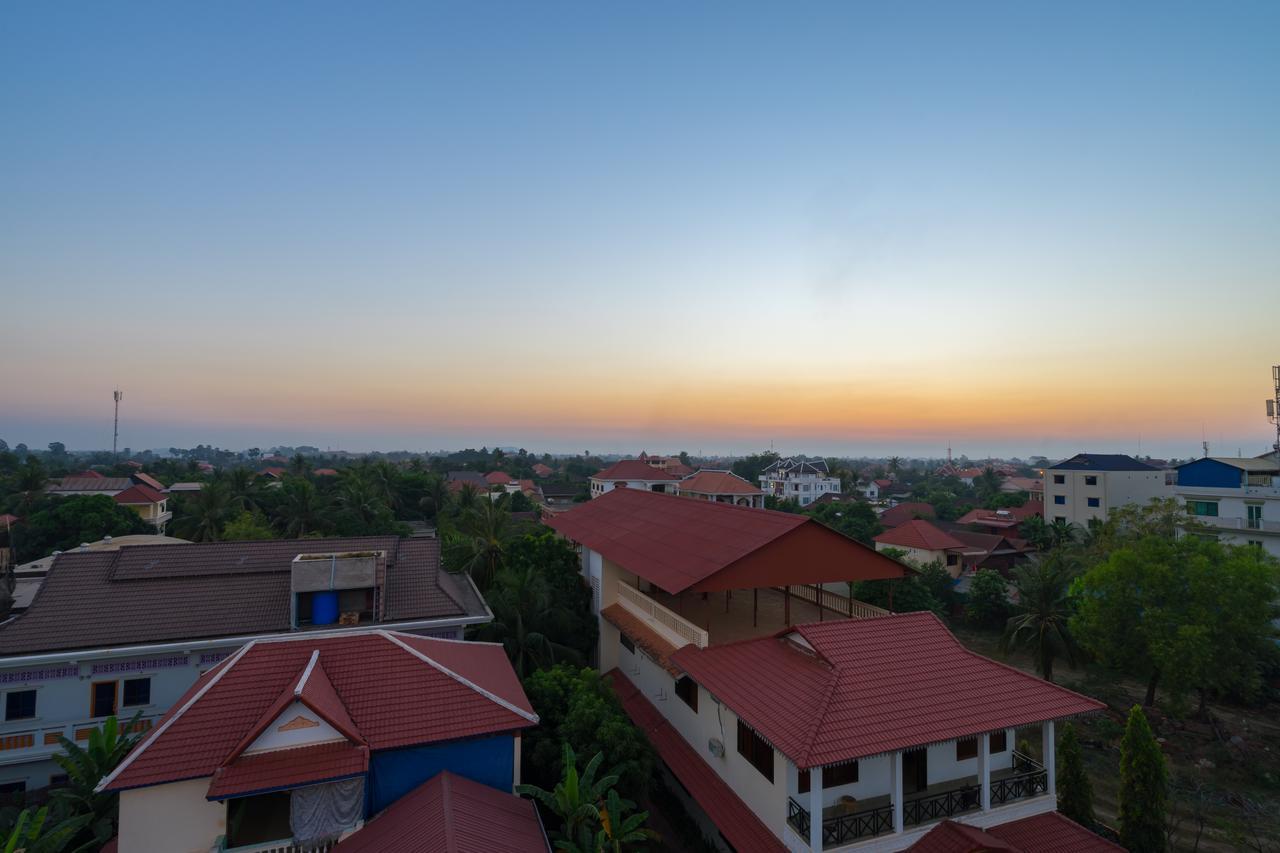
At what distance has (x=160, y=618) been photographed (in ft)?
46.4

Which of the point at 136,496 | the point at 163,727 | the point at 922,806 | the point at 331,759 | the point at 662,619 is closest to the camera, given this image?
the point at 331,759

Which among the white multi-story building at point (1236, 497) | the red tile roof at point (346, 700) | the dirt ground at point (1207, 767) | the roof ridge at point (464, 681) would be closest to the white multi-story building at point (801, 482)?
the white multi-story building at point (1236, 497)

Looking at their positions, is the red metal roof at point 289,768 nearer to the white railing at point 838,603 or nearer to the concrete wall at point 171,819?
the concrete wall at point 171,819

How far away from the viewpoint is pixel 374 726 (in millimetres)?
9992

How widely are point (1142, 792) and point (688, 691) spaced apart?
30.7 feet

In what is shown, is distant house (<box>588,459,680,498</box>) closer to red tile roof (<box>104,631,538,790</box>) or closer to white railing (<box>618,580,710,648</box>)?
white railing (<box>618,580,710,648</box>)

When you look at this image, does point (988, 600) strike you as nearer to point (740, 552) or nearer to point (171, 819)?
point (740, 552)

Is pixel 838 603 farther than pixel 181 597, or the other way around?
pixel 838 603

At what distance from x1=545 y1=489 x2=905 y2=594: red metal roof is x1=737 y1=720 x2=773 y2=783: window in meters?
2.86

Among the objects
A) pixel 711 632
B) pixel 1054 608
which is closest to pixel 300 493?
pixel 711 632

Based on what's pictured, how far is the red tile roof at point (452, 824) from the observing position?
852 cm

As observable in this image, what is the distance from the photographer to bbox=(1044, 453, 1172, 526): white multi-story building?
43.8 meters

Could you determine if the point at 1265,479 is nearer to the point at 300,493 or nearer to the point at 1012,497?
the point at 1012,497

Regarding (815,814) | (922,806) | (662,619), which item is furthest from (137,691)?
(922,806)
